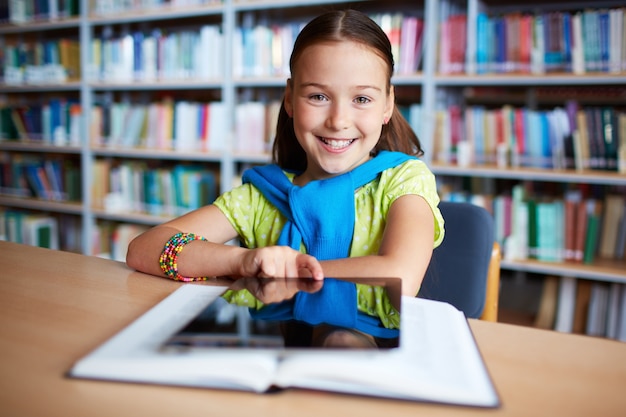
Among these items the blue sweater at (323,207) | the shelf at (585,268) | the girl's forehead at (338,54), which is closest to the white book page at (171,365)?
the blue sweater at (323,207)

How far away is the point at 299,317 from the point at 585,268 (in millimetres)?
2028

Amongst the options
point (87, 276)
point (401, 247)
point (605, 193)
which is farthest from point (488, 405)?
point (605, 193)

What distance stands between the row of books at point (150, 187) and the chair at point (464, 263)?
2.18 meters

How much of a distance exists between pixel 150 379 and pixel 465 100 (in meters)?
2.53

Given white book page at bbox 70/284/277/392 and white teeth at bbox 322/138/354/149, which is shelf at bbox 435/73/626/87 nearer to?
white teeth at bbox 322/138/354/149

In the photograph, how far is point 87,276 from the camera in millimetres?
852

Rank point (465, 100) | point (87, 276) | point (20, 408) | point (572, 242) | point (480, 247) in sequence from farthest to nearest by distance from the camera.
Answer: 1. point (465, 100)
2. point (572, 242)
3. point (480, 247)
4. point (87, 276)
5. point (20, 408)

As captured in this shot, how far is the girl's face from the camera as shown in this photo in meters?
1.07

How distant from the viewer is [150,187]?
3389mm

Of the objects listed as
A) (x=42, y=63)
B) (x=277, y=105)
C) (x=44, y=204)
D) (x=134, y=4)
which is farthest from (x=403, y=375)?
(x=42, y=63)

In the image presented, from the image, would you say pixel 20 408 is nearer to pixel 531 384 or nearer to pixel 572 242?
pixel 531 384

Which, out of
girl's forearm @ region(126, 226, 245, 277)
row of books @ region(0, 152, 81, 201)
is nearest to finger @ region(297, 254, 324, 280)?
girl's forearm @ region(126, 226, 245, 277)

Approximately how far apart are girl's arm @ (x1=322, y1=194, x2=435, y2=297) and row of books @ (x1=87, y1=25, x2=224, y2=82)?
7.53 ft

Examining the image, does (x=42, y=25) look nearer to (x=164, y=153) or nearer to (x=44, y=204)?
(x=44, y=204)
